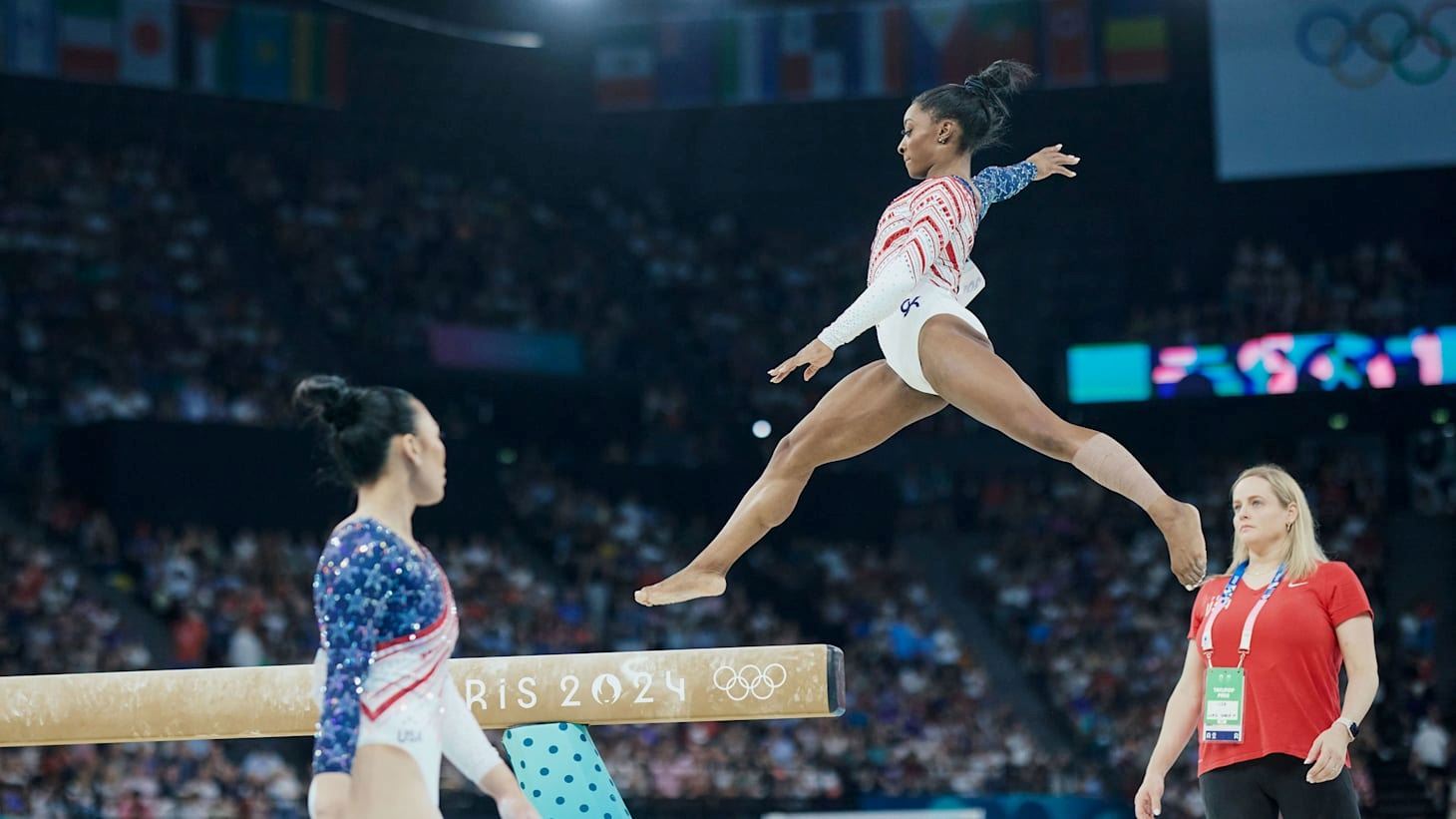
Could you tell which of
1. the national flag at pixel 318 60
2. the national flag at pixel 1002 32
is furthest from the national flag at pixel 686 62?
the national flag at pixel 318 60

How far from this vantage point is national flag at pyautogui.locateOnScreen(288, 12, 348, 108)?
1767 cm

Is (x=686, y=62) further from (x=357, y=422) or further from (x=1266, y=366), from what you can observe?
(x=357, y=422)

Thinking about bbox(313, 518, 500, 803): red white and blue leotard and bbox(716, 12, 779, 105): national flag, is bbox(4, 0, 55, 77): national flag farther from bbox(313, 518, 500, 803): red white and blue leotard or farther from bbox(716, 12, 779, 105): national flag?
bbox(313, 518, 500, 803): red white and blue leotard

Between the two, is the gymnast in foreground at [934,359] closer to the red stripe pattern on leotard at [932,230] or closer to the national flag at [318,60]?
the red stripe pattern on leotard at [932,230]

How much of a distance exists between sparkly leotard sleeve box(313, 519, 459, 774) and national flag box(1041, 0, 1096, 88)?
15937mm

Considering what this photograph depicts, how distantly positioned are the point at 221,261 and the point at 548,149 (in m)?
5.18

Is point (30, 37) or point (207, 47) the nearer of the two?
point (30, 37)

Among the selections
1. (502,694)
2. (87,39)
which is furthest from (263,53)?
(502,694)

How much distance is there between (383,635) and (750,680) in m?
1.45

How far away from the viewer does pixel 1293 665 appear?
4012mm

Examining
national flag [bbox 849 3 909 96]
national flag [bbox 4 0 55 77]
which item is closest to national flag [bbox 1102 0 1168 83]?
national flag [bbox 849 3 909 96]

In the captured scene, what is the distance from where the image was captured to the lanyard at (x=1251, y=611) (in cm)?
406

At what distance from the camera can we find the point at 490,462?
635 inches

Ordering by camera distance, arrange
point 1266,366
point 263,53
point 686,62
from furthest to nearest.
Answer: point 686,62
point 263,53
point 1266,366
